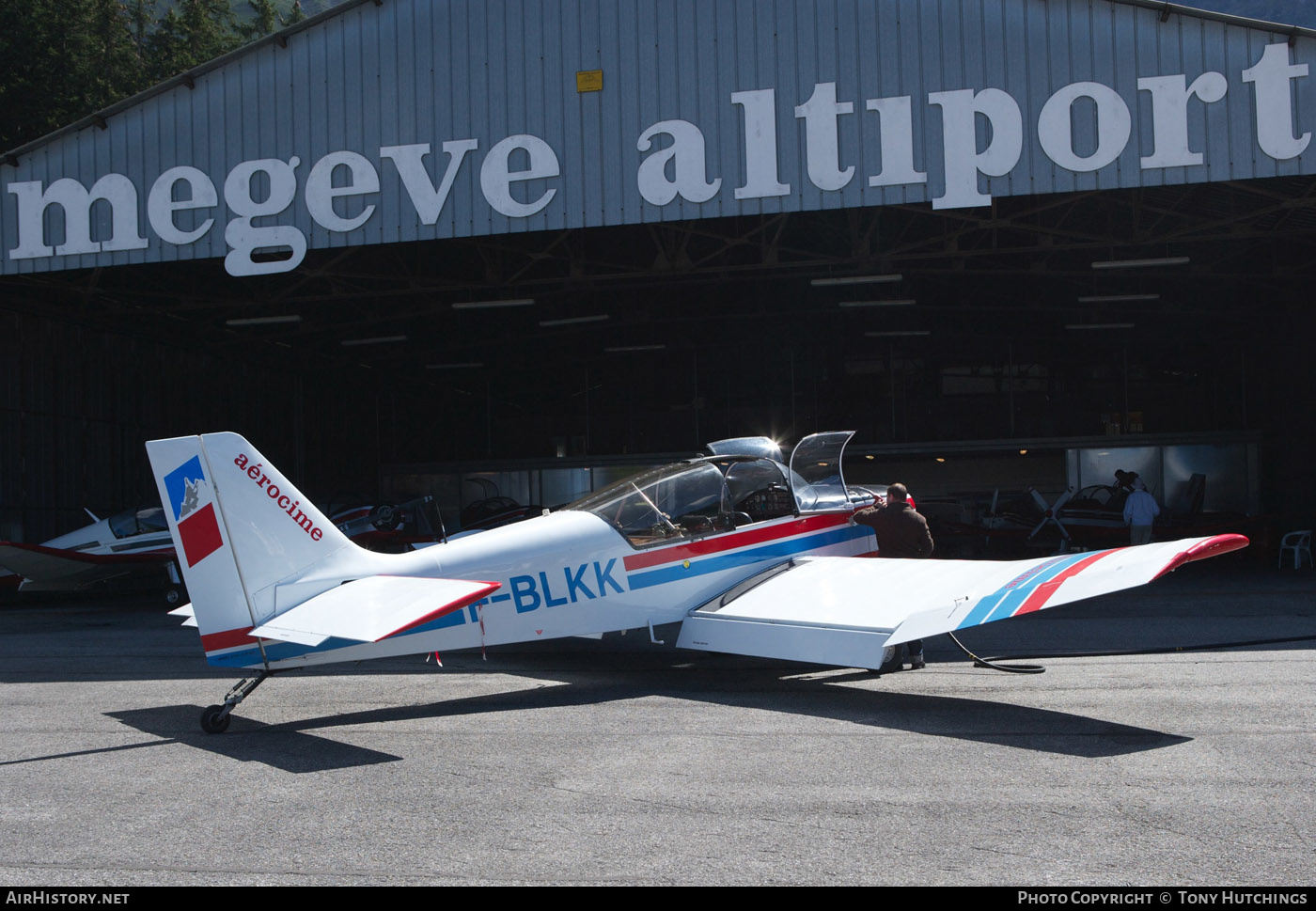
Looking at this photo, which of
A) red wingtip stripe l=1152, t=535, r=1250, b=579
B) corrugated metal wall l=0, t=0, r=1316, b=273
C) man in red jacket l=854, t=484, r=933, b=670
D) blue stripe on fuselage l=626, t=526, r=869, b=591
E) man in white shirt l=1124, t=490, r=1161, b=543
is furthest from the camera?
man in white shirt l=1124, t=490, r=1161, b=543

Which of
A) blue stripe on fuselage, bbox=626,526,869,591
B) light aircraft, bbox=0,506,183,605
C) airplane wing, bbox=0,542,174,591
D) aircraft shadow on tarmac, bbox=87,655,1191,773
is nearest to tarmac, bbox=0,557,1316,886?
aircraft shadow on tarmac, bbox=87,655,1191,773

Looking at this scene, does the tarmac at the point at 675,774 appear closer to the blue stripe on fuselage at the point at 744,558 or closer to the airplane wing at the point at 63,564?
the blue stripe on fuselage at the point at 744,558

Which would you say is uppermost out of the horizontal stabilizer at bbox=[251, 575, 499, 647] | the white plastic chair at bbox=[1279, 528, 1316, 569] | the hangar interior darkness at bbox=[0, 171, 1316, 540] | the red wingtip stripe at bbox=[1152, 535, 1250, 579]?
the hangar interior darkness at bbox=[0, 171, 1316, 540]

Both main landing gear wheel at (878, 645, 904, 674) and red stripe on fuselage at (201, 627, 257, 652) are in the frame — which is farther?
main landing gear wheel at (878, 645, 904, 674)

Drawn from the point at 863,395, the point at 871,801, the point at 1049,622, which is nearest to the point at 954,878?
the point at 871,801

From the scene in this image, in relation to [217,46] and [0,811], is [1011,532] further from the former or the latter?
[217,46]

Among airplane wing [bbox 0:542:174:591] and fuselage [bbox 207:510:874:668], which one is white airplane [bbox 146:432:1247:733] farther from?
airplane wing [bbox 0:542:174:591]

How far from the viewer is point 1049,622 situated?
44.7 ft

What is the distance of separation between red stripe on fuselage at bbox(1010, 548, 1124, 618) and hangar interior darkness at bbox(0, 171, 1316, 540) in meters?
10.3

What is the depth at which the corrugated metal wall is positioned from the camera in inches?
590

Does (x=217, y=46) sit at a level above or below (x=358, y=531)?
above

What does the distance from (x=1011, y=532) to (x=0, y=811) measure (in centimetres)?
2292

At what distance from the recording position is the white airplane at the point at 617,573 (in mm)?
7344

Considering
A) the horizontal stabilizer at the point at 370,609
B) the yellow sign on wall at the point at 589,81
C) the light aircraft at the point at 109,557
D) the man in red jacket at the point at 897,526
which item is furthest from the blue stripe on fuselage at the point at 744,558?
the light aircraft at the point at 109,557
